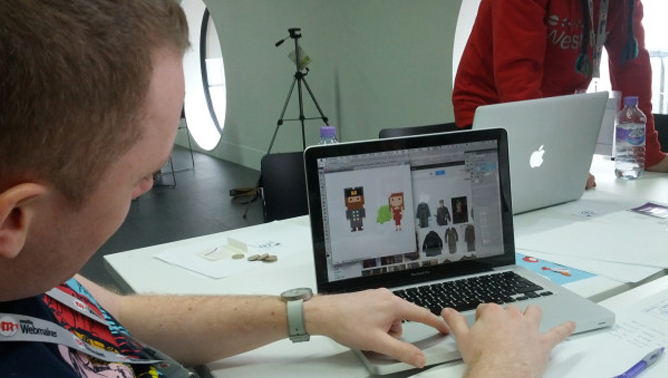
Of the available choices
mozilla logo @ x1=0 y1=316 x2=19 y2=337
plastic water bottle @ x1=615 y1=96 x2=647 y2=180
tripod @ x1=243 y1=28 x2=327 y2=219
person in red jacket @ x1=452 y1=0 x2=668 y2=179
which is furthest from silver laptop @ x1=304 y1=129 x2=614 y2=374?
tripod @ x1=243 y1=28 x2=327 y2=219

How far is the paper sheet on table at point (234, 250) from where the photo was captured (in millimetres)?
1393

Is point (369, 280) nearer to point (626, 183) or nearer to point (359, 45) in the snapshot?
point (626, 183)

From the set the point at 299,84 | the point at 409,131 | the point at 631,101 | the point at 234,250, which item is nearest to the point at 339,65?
the point at 299,84

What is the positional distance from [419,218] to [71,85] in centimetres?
77

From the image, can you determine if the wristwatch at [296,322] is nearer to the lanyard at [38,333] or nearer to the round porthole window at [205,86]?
the lanyard at [38,333]

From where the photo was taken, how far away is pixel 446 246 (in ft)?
3.73

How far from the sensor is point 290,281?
1.27 metres

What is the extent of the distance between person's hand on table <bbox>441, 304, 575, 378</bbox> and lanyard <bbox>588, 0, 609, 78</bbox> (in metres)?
1.40

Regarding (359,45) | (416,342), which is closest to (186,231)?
(359,45)

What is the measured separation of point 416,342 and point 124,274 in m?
0.79

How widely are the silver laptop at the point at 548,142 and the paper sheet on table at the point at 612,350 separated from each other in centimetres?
60

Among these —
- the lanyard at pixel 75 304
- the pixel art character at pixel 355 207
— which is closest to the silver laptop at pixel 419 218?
the pixel art character at pixel 355 207

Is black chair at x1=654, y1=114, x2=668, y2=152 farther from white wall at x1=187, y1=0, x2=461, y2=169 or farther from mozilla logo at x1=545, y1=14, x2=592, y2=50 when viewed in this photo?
white wall at x1=187, y1=0, x2=461, y2=169

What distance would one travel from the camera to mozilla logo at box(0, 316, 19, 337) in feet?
1.97
